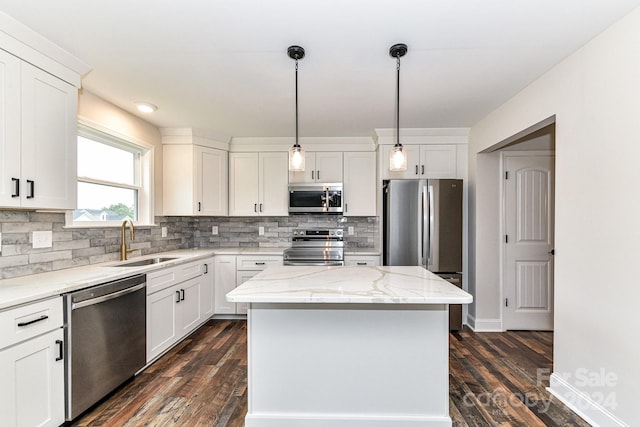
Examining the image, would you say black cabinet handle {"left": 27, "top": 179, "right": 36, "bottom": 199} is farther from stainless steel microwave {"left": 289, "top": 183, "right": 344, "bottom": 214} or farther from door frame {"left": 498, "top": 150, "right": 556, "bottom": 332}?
door frame {"left": 498, "top": 150, "right": 556, "bottom": 332}

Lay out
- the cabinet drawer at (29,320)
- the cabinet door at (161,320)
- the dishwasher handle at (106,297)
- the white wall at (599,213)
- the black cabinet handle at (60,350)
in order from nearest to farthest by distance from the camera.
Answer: the cabinet drawer at (29,320)
the white wall at (599,213)
the black cabinet handle at (60,350)
the dishwasher handle at (106,297)
the cabinet door at (161,320)

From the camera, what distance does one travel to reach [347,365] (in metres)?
1.83

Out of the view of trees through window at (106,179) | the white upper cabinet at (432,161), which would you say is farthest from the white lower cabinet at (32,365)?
the white upper cabinet at (432,161)

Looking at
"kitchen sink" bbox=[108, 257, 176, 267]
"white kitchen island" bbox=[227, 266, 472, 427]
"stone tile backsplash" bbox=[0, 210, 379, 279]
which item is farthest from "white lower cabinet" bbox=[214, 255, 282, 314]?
"white kitchen island" bbox=[227, 266, 472, 427]

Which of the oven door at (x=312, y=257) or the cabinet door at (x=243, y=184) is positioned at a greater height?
the cabinet door at (x=243, y=184)

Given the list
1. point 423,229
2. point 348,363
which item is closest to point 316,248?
point 423,229

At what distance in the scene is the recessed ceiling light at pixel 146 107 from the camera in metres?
2.90

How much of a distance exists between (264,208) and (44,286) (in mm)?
2563

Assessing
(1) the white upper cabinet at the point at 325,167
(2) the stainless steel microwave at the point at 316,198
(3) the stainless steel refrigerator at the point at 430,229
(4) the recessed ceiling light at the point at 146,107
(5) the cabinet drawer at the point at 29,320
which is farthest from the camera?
(1) the white upper cabinet at the point at 325,167

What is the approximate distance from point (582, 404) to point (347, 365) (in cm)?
153

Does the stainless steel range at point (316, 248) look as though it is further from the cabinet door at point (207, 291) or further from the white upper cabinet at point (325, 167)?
the cabinet door at point (207, 291)

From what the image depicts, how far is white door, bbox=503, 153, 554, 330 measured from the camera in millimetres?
3465

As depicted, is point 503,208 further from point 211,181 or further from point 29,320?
point 29,320

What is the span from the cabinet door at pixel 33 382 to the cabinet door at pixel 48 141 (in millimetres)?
843
